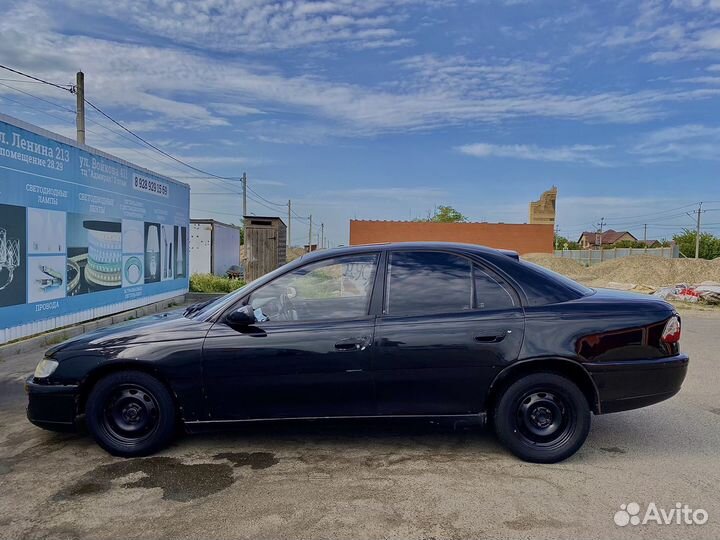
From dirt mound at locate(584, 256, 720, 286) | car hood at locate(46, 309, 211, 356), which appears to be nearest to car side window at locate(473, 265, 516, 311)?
car hood at locate(46, 309, 211, 356)

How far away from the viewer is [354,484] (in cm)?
355

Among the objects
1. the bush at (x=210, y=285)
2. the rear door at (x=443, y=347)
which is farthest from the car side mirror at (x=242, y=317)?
the bush at (x=210, y=285)

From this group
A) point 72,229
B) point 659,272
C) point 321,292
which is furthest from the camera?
point 659,272

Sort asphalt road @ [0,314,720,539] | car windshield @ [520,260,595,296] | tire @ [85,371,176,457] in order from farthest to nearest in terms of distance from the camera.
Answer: car windshield @ [520,260,595,296] < tire @ [85,371,176,457] < asphalt road @ [0,314,720,539]

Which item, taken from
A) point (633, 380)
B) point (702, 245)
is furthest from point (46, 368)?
point (702, 245)

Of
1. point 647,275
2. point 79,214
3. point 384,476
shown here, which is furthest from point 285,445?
point 647,275

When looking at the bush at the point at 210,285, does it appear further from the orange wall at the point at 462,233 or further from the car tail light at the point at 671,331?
the orange wall at the point at 462,233

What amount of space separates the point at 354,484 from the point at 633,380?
2.22 metres

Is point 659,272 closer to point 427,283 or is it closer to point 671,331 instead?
point 671,331

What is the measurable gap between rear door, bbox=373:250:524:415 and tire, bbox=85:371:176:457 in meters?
1.69

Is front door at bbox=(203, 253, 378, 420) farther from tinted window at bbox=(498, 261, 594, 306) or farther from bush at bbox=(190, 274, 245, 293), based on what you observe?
bush at bbox=(190, 274, 245, 293)

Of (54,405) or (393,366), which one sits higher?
(393,366)

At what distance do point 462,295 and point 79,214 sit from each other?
8.20 meters

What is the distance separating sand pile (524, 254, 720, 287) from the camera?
2641 cm
